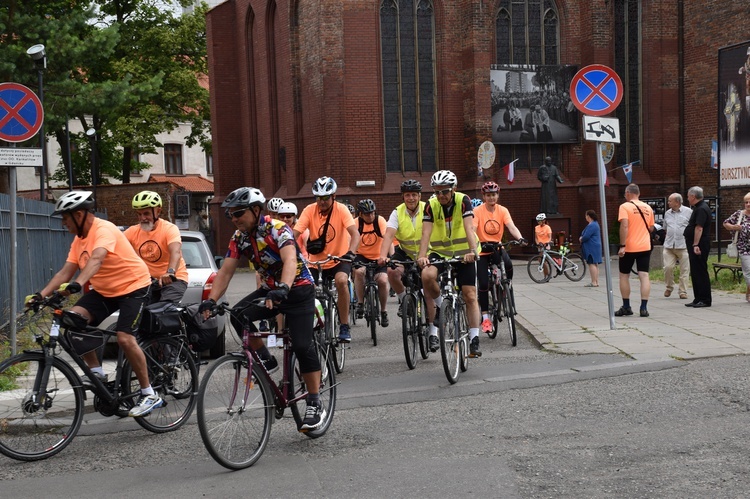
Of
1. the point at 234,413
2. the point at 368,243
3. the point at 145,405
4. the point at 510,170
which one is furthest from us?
the point at 510,170

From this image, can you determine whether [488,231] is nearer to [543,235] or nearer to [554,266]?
[554,266]

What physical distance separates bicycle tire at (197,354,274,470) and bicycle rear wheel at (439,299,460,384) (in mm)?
2489

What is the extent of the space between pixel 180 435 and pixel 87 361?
2.81 feet

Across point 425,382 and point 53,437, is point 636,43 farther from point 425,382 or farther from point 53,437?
point 53,437

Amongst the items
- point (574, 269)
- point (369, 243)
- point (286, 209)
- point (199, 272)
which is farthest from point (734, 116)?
point (199, 272)

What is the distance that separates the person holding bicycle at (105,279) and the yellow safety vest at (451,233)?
318 cm

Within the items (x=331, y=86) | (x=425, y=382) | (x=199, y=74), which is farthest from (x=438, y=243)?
(x=199, y=74)

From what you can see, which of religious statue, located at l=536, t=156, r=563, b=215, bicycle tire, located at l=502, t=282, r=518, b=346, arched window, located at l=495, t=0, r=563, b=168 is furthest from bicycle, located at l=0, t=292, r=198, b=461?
arched window, located at l=495, t=0, r=563, b=168

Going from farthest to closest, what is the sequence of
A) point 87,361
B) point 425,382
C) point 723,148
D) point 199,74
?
point 199,74, point 723,148, point 425,382, point 87,361

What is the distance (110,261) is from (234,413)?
1.78 meters

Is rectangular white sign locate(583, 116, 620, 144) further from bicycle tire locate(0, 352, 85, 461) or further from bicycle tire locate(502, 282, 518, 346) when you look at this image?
bicycle tire locate(0, 352, 85, 461)

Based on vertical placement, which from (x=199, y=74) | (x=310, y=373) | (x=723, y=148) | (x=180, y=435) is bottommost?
(x=180, y=435)

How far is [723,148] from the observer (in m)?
18.2

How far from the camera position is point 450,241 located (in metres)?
8.66
